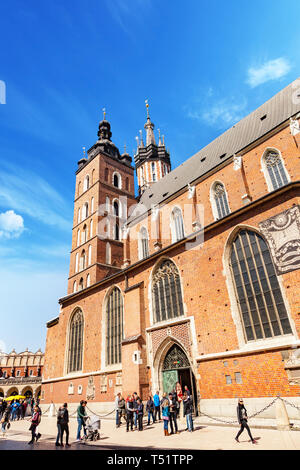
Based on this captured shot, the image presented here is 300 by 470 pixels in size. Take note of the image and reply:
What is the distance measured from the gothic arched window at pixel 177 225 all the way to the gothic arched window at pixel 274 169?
21.2 ft

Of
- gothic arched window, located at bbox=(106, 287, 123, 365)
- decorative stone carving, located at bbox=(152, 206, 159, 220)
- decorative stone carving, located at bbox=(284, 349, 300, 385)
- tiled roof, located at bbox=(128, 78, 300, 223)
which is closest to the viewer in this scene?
decorative stone carving, located at bbox=(284, 349, 300, 385)

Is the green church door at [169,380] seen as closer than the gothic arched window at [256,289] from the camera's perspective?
No

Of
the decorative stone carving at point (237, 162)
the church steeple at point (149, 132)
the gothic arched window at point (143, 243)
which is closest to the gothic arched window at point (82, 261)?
the gothic arched window at point (143, 243)

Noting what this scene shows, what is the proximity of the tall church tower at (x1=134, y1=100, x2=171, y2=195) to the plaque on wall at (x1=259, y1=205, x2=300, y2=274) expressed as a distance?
89.4 ft

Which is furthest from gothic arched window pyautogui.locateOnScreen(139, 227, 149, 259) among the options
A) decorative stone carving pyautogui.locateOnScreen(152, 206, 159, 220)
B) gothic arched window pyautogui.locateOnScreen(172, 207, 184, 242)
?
gothic arched window pyautogui.locateOnScreen(172, 207, 184, 242)

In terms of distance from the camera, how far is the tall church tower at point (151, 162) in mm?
39037

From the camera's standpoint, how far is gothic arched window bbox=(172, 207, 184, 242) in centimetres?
1970

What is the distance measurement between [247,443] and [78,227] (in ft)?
78.7

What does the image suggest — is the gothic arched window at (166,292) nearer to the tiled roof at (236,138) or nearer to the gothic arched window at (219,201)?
the gothic arched window at (219,201)

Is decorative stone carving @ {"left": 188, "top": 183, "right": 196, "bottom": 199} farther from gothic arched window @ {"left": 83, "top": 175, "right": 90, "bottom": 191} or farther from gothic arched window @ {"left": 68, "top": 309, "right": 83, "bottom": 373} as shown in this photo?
gothic arched window @ {"left": 83, "top": 175, "right": 90, "bottom": 191}

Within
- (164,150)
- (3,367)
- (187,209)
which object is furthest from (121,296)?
(3,367)

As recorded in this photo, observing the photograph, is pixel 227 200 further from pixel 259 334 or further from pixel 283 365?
pixel 283 365

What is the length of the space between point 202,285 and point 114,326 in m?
7.81
